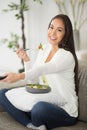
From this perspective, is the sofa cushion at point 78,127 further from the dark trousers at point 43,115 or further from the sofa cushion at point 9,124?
the sofa cushion at point 9,124

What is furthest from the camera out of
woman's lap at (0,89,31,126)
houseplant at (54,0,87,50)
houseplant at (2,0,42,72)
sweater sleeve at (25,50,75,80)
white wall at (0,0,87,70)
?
white wall at (0,0,87,70)

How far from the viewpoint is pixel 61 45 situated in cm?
191

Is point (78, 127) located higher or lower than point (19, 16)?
lower

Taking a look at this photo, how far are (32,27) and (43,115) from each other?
111 inches

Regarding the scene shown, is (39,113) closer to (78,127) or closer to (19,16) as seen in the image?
(78,127)

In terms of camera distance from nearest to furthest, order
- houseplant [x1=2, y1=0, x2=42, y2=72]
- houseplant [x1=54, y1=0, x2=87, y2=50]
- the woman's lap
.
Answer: the woman's lap < houseplant [x1=54, y1=0, x2=87, y2=50] < houseplant [x1=2, y1=0, x2=42, y2=72]

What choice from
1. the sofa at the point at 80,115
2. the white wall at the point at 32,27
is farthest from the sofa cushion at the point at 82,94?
the white wall at the point at 32,27

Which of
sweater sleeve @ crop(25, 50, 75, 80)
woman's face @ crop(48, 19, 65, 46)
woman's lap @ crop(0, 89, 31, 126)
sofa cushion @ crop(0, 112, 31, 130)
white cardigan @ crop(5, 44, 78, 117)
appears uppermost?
woman's face @ crop(48, 19, 65, 46)

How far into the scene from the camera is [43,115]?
175cm

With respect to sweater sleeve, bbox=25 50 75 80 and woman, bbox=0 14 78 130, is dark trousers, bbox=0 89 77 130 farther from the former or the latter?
sweater sleeve, bbox=25 50 75 80

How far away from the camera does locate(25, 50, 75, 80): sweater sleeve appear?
1.74 m

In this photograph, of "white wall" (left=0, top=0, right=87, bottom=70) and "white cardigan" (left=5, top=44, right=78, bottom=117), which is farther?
"white wall" (left=0, top=0, right=87, bottom=70)

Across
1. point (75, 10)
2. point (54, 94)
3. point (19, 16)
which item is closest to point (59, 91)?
point (54, 94)

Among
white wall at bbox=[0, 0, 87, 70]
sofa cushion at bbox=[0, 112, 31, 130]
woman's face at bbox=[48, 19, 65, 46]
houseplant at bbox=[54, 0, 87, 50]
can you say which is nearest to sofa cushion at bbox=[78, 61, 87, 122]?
woman's face at bbox=[48, 19, 65, 46]
